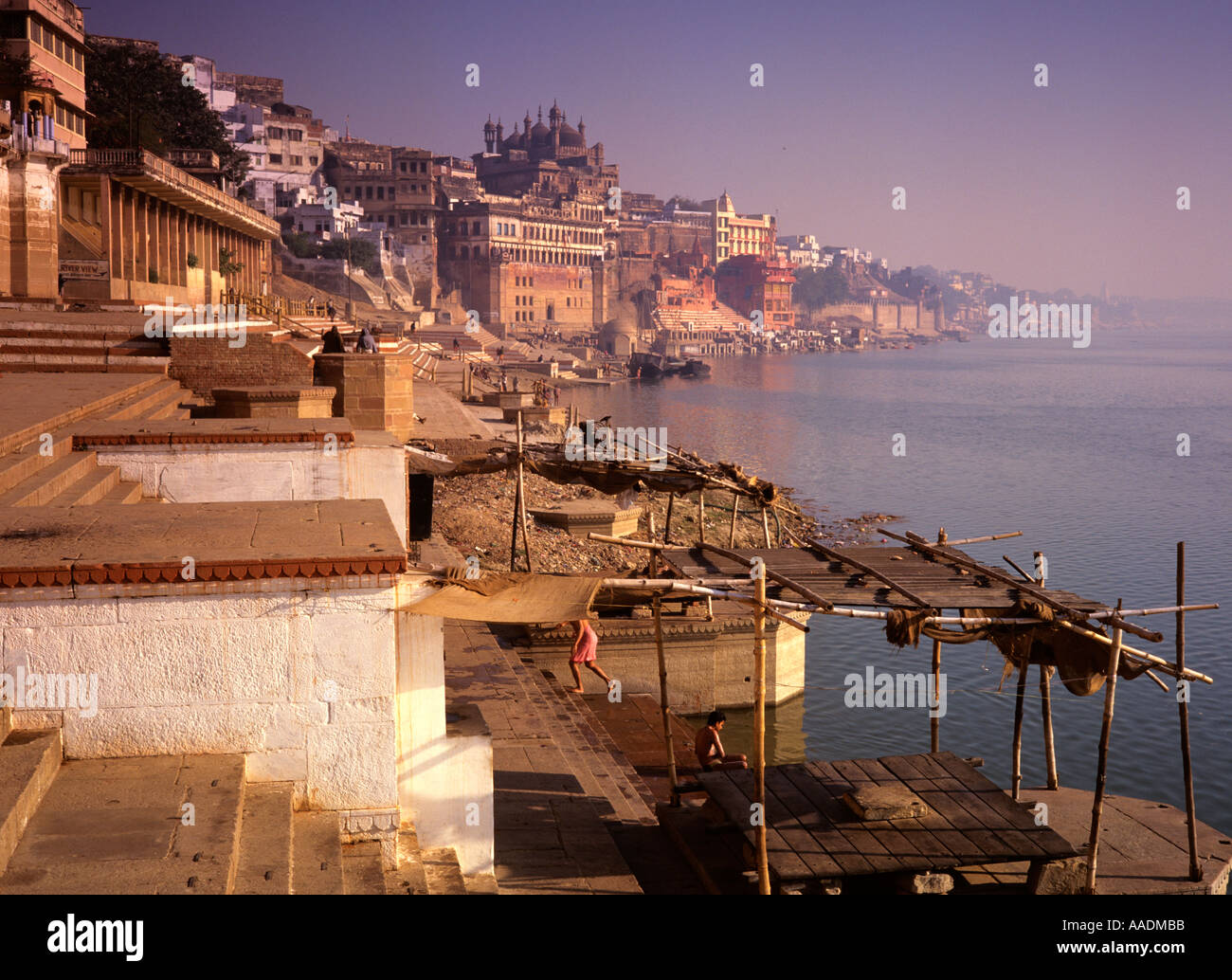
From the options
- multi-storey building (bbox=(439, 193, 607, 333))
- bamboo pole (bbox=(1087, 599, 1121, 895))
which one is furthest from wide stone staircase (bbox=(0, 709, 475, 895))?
multi-storey building (bbox=(439, 193, 607, 333))

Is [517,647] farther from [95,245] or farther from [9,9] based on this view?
[9,9]

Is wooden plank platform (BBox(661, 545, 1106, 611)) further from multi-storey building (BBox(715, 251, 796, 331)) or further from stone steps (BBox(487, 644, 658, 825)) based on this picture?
multi-storey building (BBox(715, 251, 796, 331))

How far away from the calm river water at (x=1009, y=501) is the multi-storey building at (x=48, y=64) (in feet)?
68.0

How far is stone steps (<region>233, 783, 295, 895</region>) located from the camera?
4.00m

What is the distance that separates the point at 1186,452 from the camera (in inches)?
1811

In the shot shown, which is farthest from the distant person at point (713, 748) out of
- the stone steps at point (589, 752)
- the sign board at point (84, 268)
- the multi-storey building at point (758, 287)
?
the multi-storey building at point (758, 287)

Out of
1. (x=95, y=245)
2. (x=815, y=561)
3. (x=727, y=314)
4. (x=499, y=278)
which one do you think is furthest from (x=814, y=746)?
(x=727, y=314)

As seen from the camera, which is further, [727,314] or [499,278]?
[727,314]

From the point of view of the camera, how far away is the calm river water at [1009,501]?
13852 mm

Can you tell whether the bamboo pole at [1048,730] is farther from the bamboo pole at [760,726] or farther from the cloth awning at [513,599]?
the cloth awning at [513,599]
